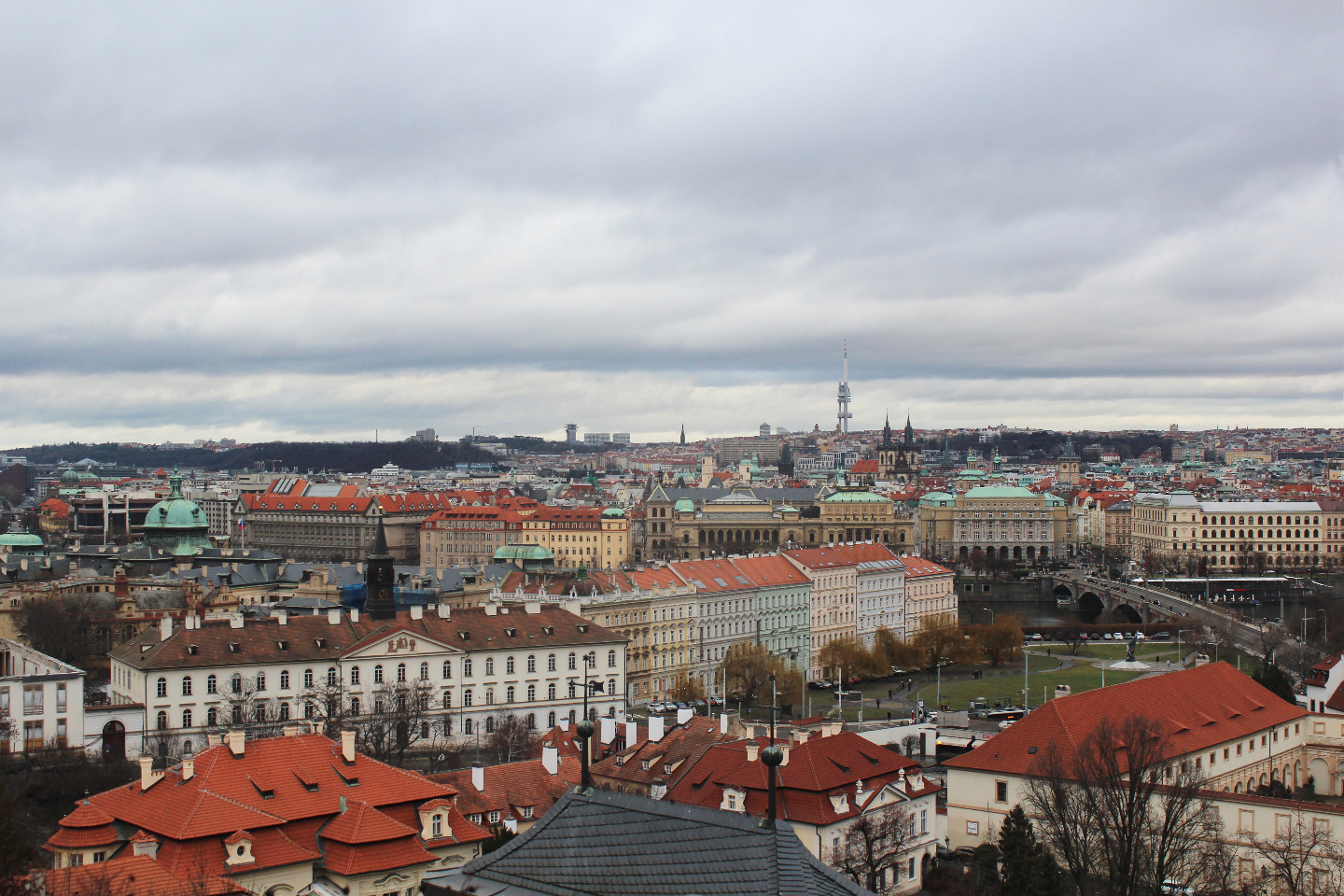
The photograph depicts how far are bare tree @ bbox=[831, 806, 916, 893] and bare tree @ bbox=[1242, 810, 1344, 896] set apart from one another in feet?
33.1

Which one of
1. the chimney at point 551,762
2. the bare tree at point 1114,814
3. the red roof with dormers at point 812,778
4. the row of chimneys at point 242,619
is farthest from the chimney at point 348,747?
the row of chimneys at point 242,619

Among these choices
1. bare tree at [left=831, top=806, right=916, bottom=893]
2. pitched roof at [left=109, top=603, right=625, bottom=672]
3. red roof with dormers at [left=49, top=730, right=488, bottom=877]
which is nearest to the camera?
red roof with dormers at [left=49, top=730, right=488, bottom=877]

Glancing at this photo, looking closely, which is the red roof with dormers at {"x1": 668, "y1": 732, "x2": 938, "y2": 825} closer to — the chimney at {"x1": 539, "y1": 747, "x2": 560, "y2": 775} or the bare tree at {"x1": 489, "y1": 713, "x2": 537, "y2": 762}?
the chimney at {"x1": 539, "y1": 747, "x2": 560, "y2": 775}

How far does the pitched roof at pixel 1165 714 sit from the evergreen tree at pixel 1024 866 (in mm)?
6328

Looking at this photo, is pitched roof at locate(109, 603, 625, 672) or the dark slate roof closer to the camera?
the dark slate roof

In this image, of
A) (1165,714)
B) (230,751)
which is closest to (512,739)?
(230,751)

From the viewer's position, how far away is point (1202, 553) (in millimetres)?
171375

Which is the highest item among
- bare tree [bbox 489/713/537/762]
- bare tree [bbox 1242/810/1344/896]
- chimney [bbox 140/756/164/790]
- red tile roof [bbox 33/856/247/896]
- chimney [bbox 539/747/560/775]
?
chimney [bbox 140/756/164/790]

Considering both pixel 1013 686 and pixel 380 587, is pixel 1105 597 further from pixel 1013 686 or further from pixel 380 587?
pixel 380 587

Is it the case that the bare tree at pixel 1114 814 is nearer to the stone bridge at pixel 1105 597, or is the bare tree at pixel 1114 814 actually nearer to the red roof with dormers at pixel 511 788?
the red roof with dormers at pixel 511 788

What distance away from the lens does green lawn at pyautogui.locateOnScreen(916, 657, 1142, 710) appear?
88188 millimetres

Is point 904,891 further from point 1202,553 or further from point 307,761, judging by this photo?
point 1202,553

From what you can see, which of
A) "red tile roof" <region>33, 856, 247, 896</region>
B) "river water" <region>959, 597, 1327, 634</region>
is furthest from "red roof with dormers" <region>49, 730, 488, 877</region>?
"river water" <region>959, 597, 1327, 634</region>

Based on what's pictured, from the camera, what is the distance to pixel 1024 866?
38.3 m
